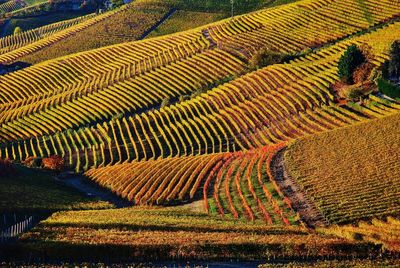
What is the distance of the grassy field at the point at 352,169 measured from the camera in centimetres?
4844

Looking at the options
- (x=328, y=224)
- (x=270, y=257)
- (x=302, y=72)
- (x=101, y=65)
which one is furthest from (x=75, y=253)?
(x=101, y=65)

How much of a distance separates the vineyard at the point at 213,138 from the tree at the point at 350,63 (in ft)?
0.53

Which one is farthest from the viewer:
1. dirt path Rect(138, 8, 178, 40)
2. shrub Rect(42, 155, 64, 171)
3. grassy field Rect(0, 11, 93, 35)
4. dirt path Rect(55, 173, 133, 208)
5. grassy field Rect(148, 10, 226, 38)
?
grassy field Rect(0, 11, 93, 35)

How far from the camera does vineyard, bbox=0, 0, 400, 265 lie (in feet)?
149

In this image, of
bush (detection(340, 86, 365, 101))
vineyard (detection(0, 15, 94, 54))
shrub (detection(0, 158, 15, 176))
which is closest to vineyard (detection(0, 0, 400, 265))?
bush (detection(340, 86, 365, 101))

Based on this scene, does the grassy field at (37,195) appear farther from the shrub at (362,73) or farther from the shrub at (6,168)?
the shrub at (362,73)

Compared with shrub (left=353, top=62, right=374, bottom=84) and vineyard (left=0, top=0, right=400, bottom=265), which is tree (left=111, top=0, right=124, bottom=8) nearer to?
vineyard (left=0, top=0, right=400, bottom=265)

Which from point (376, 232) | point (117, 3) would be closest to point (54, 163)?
point (376, 232)

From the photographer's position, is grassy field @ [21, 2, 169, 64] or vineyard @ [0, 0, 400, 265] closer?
vineyard @ [0, 0, 400, 265]

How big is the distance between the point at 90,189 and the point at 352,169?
2576 cm

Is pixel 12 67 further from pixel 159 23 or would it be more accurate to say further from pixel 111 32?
pixel 159 23

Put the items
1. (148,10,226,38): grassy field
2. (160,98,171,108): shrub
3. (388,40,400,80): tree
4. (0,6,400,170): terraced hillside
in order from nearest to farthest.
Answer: (0,6,400,170): terraced hillside, (388,40,400,80): tree, (160,98,171,108): shrub, (148,10,226,38): grassy field

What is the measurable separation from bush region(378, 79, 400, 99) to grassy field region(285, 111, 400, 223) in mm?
5938

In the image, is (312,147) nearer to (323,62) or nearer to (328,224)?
(328,224)
